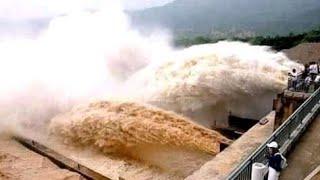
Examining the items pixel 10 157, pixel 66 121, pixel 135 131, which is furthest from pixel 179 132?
pixel 10 157

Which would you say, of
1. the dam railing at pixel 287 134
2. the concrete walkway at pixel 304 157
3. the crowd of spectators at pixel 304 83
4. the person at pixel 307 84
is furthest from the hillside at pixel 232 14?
the concrete walkway at pixel 304 157

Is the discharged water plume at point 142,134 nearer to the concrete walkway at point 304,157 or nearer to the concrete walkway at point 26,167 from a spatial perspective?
the concrete walkway at point 26,167

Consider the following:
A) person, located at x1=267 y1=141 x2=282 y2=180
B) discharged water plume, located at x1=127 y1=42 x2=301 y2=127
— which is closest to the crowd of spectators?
discharged water plume, located at x1=127 y1=42 x2=301 y2=127

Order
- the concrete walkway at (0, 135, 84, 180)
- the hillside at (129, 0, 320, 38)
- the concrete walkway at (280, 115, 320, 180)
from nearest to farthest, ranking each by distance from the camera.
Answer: the concrete walkway at (280, 115, 320, 180)
the concrete walkway at (0, 135, 84, 180)
the hillside at (129, 0, 320, 38)

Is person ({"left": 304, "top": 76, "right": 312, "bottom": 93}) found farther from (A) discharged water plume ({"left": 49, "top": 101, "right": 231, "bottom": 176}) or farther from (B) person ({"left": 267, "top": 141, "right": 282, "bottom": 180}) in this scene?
(B) person ({"left": 267, "top": 141, "right": 282, "bottom": 180})

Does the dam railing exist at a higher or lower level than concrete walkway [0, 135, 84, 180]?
higher
